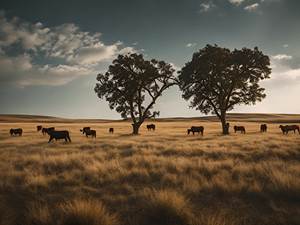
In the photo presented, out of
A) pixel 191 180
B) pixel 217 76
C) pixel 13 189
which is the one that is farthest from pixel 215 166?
pixel 217 76

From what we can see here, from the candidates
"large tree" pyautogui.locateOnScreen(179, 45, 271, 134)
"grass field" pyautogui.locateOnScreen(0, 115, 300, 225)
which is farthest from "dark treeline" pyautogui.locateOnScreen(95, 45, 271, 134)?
"grass field" pyautogui.locateOnScreen(0, 115, 300, 225)

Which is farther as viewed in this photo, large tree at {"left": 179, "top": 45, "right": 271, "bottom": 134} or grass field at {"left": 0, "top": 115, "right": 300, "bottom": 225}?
large tree at {"left": 179, "top": 45, "right": 271, "bottom": 134}

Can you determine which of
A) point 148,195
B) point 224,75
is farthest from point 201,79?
point 148,195

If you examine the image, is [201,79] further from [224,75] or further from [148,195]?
[148,195]

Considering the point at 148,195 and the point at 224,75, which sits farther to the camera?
the point at 224,75

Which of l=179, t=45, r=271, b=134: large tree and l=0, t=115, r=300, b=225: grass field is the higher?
l=179, t=45, r=271, b=134: large tree

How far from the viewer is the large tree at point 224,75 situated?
37656 mm

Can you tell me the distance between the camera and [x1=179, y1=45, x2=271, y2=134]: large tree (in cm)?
3766

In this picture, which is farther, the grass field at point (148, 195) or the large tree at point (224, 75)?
the large tree at point (224, 75)

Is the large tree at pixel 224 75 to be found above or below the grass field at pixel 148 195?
above

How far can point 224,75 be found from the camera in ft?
124

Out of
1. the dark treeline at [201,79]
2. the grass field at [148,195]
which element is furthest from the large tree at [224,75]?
the grass field at [148,195]

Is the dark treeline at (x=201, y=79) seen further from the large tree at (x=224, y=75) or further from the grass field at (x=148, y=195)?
the grass field at (x=148, y=195)

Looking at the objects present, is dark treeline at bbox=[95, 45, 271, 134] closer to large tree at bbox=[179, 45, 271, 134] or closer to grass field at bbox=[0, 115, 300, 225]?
large tree at bbox=[179, 45, 271, 134]
